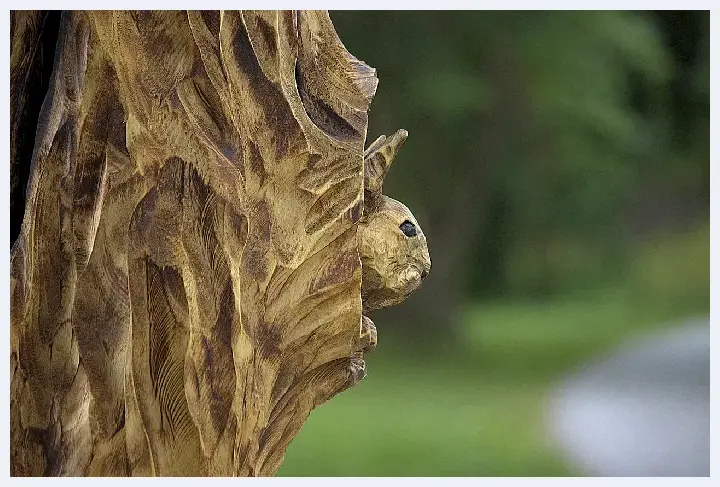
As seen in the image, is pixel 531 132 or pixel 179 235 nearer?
pixel 179 235

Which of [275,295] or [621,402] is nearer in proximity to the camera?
[275,295]

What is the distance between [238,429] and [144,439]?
0.06 m

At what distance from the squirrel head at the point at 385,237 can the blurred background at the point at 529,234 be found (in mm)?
995

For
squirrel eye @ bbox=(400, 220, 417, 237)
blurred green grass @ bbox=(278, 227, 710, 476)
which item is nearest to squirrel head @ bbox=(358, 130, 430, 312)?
squirrel eye @ bbox=(400, 220, 417, 237)

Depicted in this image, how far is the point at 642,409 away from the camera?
1.70 metres

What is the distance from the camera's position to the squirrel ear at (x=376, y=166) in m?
0.63

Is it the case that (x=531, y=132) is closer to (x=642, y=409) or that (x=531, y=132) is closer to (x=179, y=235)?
(x=642, y=409)

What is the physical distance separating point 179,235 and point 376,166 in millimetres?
148

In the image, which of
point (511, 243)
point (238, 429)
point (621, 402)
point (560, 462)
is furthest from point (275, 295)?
point (511, 243)

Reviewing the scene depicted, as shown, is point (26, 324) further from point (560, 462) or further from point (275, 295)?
point (560, 462)

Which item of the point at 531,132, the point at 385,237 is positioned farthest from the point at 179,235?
the point at 531,132

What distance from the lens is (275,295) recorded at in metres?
0.57

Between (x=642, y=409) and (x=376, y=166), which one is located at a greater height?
(x=376, y=166)

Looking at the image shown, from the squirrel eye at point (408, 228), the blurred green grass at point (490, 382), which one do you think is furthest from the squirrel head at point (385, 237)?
the blurred green grass at point (490, 382)
